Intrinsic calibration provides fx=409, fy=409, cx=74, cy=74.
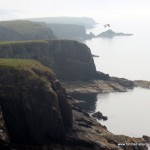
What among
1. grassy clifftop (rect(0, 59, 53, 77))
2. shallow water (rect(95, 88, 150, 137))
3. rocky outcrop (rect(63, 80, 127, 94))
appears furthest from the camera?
rocky outcrop (rect(63, 80, 127, 94))

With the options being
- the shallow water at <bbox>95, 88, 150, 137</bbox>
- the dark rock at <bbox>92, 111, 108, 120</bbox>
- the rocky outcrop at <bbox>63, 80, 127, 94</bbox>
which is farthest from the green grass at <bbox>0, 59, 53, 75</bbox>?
the rocky outcrop at <bbox>63, 80, 127, 94</bbox>

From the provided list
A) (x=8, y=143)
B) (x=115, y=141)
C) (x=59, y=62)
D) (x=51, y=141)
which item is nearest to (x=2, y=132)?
(x=8, y=143)

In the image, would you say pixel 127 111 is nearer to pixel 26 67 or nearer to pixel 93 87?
pixel 93 87

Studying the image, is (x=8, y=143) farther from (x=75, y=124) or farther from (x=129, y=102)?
(x=129, y=102)

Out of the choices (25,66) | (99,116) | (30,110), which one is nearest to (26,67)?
(25,66)

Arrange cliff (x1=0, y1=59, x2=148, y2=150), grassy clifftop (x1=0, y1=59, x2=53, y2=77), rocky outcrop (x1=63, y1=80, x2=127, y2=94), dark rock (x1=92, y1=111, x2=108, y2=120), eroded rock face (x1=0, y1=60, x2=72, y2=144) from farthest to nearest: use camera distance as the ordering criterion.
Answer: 1. rocky outcrop (x1=63, y1=80, x2=127, y2=94)
2. dark rock (x1=92, y1=111, x2=108, y2=120)
3. grassy clifftop (x1=0, y1=59, x2=53, y2=77)
4. eroded rock face (x1=0, y1=60, x2=72, y2=144)
5. cliff (x1=0, y1=59, x2=148, y2=150)

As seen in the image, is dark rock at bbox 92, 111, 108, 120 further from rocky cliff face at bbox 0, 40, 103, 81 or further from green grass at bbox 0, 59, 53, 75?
rocky cliff face at bbox 0, 40, 103, 81
